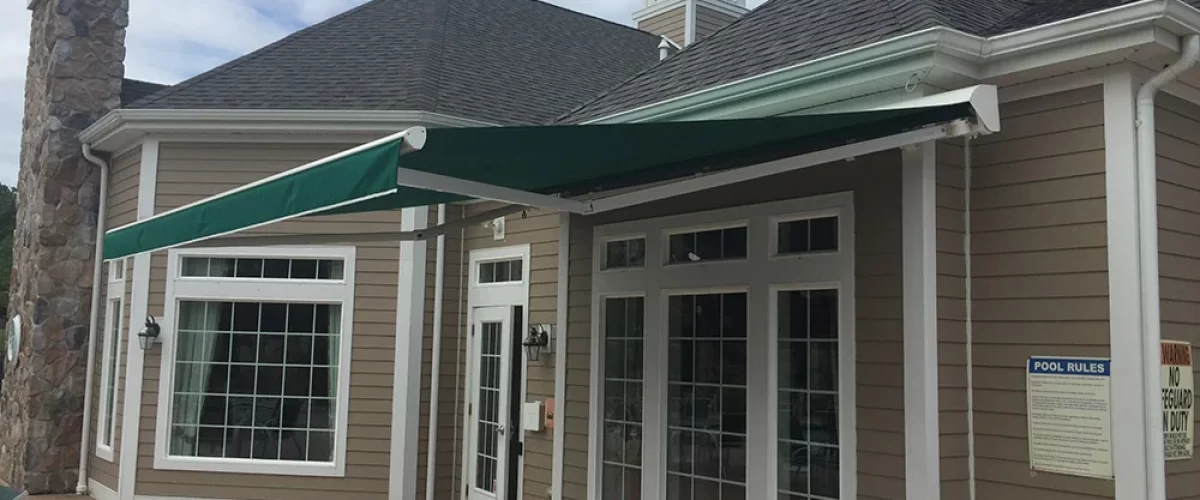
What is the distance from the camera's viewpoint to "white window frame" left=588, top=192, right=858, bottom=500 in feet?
16.6

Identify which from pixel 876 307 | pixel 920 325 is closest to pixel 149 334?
pixel 876 307

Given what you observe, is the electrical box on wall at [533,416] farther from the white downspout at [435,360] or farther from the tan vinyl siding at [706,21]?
the tan vinyl siding at [706,21]

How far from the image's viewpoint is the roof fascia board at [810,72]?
15.1ft

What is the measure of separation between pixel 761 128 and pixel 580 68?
7451mm

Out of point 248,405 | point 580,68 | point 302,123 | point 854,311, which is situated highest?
point 580,68

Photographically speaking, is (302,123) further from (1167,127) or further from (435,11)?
(1167,127)

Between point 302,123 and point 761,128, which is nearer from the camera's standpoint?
point 761,128

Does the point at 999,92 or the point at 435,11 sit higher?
the point at 435,11

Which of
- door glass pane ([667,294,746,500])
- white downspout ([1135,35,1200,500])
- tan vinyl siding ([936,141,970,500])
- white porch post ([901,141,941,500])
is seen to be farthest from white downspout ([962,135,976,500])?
door glass pane ([667,294,746,500])

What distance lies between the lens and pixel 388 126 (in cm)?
851

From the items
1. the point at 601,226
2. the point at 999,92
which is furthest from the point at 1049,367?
the point at 601,226

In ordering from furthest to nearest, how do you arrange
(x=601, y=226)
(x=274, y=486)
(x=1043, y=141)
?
(x=274, y=486) < (x=601, y=226) < (x=1043, y=141)

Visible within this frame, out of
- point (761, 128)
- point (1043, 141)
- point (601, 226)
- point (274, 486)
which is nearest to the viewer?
point (761, 128)

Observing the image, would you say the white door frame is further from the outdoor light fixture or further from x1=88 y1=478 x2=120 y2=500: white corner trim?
x1=88 y1=478 x2=120 y2=500: white corner trim
